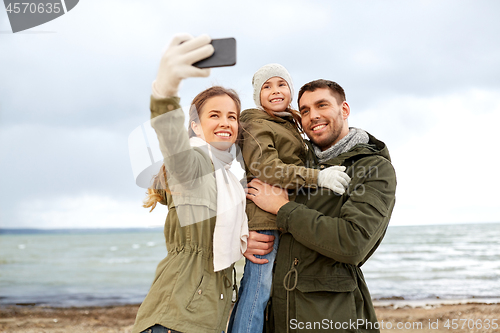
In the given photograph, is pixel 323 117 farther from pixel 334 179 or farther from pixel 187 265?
pixel 187 265

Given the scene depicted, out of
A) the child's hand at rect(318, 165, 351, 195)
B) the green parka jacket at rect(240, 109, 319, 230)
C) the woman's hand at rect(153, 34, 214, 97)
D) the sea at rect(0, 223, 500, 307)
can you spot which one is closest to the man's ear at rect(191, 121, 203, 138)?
the green parka jacket at rect(240, 109, 319, 230)

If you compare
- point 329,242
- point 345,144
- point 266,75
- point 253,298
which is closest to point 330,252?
point 329,242

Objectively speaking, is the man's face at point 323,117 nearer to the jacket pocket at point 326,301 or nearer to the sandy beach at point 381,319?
the jacket pocket at point 326,301

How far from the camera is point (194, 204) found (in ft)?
6.53

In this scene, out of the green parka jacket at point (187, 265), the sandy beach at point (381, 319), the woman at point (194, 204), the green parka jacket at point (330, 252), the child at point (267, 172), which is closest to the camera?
the woman at point (194, 204)

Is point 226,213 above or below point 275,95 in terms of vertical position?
below

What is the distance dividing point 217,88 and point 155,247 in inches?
926

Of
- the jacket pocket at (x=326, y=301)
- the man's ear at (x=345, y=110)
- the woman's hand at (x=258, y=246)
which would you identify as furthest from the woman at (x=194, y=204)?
the man's ear at (x=345, y=110)

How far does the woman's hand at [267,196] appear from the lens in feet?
7.98

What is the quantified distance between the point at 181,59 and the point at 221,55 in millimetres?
171

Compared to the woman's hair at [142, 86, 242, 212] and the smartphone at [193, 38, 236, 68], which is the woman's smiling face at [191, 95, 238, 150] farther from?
the smartphone at [193, 38, 236, 68]

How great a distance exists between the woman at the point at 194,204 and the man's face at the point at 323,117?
708mm

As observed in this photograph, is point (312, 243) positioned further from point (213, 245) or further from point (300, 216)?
point (213, 245)

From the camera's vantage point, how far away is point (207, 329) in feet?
6.23
